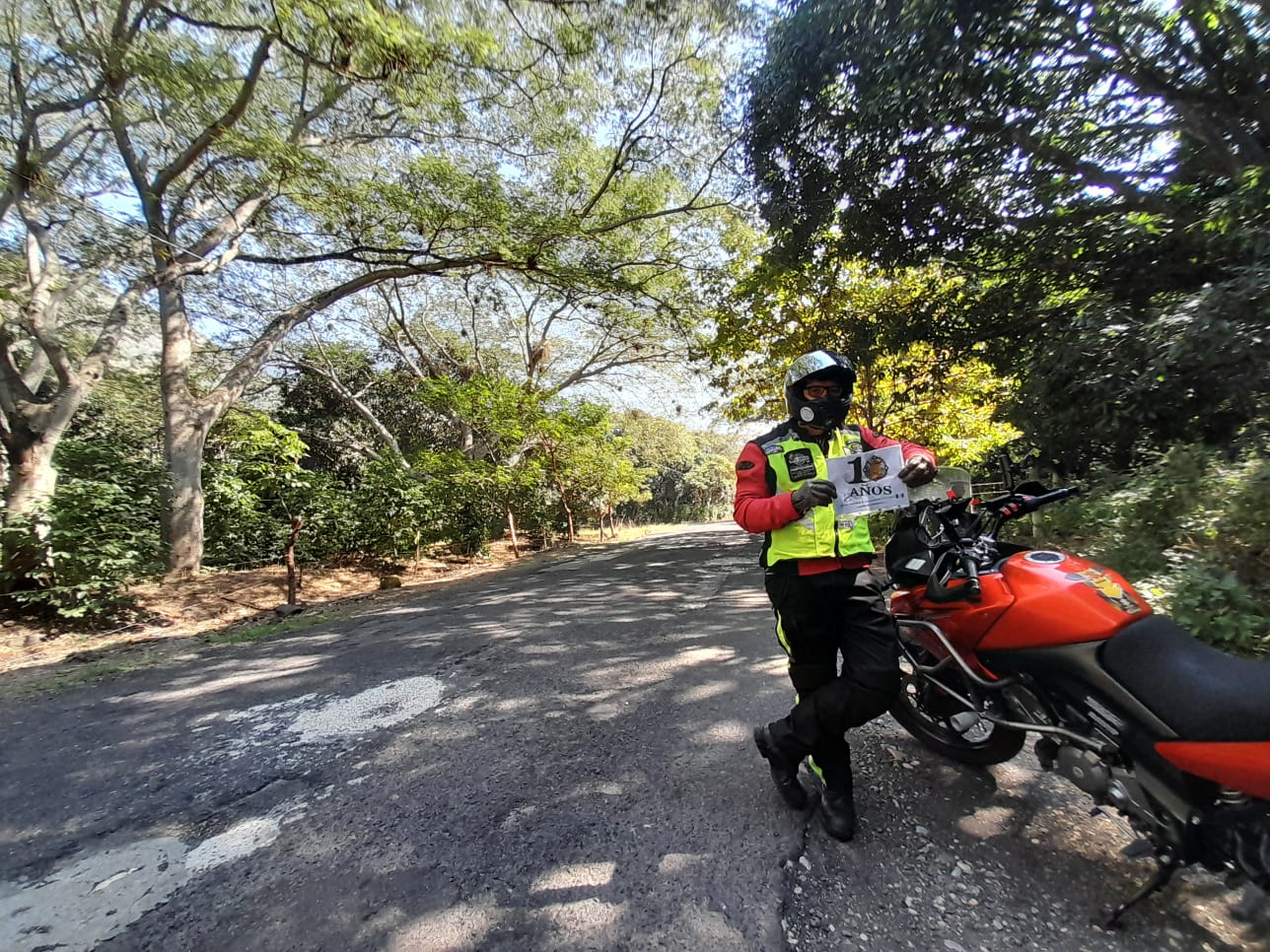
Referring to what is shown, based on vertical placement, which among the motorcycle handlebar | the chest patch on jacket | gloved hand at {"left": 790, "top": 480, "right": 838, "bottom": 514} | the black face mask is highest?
the black face mask

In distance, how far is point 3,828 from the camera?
2.15 m

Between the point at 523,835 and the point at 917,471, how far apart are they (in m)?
1.97

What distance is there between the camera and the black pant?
1912 millimetres

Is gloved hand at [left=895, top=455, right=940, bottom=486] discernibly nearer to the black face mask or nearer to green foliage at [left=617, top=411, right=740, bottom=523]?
the black face mask

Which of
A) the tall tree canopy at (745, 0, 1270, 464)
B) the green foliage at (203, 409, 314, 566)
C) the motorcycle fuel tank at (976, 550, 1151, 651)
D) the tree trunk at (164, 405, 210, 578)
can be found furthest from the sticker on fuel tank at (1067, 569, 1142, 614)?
the tree trunk at (164, 405, 210, 578)

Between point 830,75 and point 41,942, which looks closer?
point 41,942

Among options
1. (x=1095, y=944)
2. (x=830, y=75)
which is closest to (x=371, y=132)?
(x=830, y=75)

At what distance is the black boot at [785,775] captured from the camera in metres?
2.06

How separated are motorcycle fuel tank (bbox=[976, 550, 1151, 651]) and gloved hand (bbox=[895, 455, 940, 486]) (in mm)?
401

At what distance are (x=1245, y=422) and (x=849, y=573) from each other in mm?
4996

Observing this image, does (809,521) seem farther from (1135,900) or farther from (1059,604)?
(1135,900)

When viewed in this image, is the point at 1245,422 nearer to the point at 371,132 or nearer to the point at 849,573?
the point at 849,573

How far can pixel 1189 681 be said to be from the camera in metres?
1.38

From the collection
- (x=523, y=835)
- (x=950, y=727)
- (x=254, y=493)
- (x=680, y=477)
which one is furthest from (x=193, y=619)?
(x=680, y=477)
